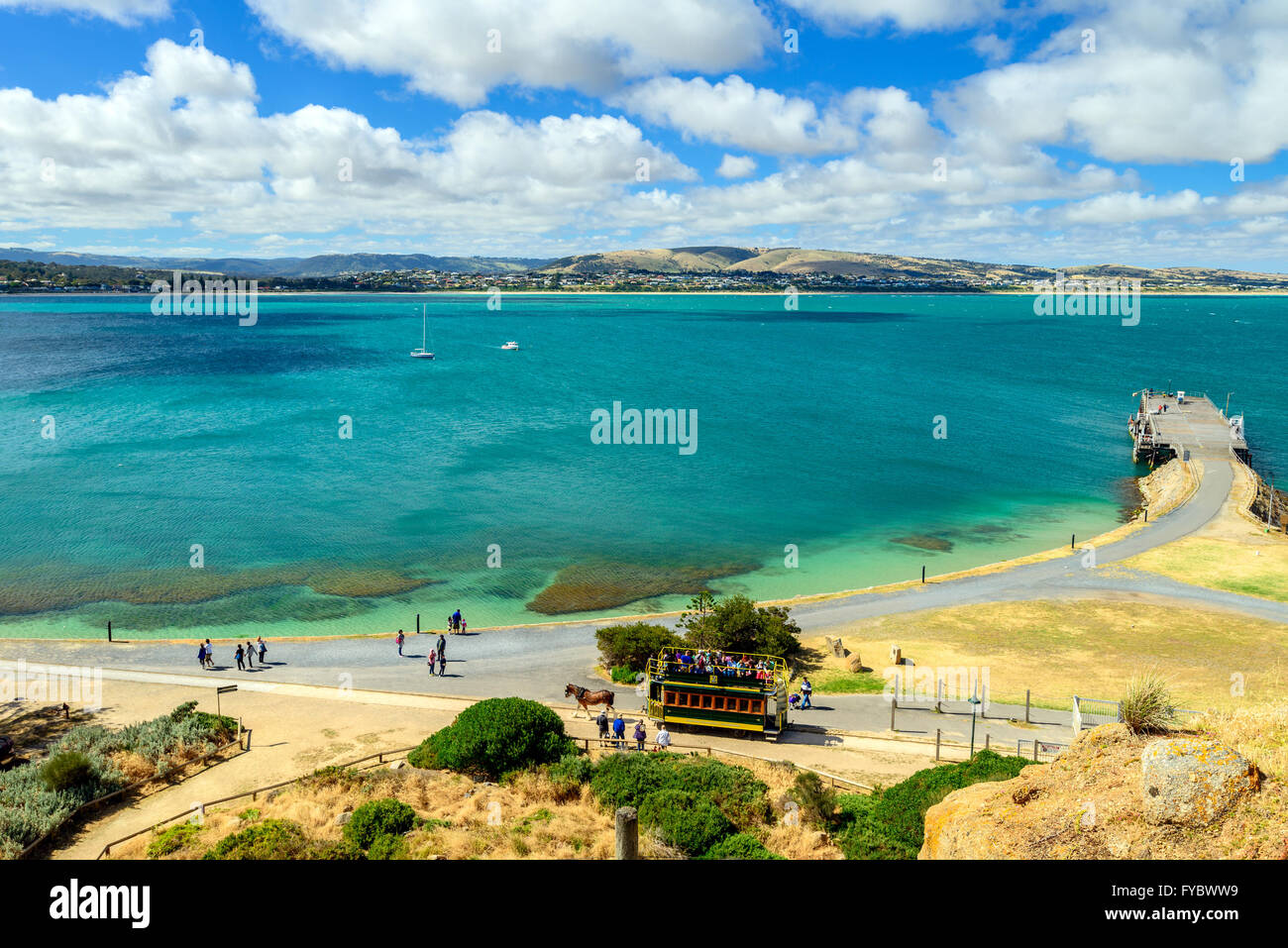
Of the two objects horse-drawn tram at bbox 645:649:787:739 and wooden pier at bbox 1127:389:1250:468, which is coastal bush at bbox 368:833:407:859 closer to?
horse-drawn tram at bbox 645:649:787:739

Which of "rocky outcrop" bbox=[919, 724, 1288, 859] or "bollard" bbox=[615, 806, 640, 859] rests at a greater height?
"rocky outcrop" bbox=[919, 724, 1288, 859]

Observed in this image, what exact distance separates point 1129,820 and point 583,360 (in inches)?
5180

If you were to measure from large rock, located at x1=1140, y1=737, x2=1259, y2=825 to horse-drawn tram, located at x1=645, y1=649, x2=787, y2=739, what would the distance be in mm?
15786

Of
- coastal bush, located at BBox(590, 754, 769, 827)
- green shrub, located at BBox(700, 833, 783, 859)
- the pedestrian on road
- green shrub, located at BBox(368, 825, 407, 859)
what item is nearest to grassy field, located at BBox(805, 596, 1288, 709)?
the pedestrian on road

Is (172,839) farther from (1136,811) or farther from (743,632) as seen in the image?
(743,632)

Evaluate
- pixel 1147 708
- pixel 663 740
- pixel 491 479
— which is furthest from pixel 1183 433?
pixel 1147 708

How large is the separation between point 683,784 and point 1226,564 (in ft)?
121

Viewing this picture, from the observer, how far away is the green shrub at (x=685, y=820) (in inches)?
621

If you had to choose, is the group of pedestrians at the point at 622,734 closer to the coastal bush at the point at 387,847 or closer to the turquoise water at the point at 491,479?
the coastal bush at the point at 387,847

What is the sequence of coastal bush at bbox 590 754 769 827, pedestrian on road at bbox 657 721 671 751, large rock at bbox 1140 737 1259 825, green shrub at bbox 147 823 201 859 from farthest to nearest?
pedestrian on road at bbox 657 721 671 751 < coastal bush at bbox 590 754 769 827 < green shrub at bbox 147 823 201 859 < large rock at bbox 1140 737 1259 825

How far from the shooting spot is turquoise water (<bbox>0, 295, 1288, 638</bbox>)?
4188cm

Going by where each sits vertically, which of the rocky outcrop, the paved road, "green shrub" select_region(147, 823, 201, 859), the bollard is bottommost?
the paved road

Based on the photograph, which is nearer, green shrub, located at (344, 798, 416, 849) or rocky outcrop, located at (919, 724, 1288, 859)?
rocky outcrop, located at (919, 724, 1288, 859)

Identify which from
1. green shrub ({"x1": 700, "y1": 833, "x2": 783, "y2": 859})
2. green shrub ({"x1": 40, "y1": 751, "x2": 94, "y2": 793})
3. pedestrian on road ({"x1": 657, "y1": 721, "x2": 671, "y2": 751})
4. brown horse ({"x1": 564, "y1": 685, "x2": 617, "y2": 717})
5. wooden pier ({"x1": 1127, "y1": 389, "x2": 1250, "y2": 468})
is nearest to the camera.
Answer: green shrub ({"x1": 700, "y1": 833, "x2": 783, "y2": 859})
